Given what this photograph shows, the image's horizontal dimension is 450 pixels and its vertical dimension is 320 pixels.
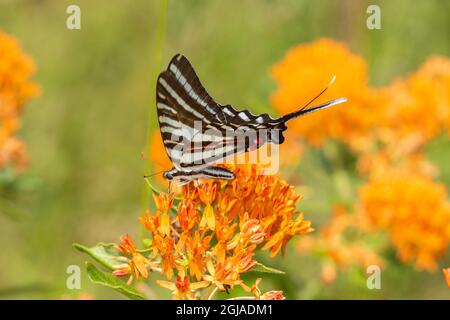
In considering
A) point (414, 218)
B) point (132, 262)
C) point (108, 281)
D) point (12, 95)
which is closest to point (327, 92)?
point (414, 218)

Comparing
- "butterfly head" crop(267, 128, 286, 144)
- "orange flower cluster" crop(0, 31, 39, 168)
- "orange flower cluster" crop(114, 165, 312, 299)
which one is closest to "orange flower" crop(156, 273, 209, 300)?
"orange flower cluster" crop(114, 165, 312, 299)

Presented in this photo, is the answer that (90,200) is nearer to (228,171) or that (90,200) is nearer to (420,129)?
(420,129)

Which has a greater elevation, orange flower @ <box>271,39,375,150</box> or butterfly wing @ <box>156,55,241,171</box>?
orange flower @ <box>271,39,375,150</box>

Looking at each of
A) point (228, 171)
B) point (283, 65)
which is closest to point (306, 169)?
point (283, 65)

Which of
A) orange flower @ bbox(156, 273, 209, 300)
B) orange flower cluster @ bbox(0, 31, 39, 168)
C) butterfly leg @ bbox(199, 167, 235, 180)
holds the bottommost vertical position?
orange flower @ bbox(156, 273, 209, 300)

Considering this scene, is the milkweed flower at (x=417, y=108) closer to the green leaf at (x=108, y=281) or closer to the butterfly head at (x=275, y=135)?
the butterfly head at (x=275, y=135)

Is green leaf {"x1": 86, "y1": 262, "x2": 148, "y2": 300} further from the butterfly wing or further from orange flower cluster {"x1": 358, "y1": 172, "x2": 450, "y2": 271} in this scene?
orange flower cluster {"x1": 358, "y1": 172, "x2": 450, "y2": 271}
